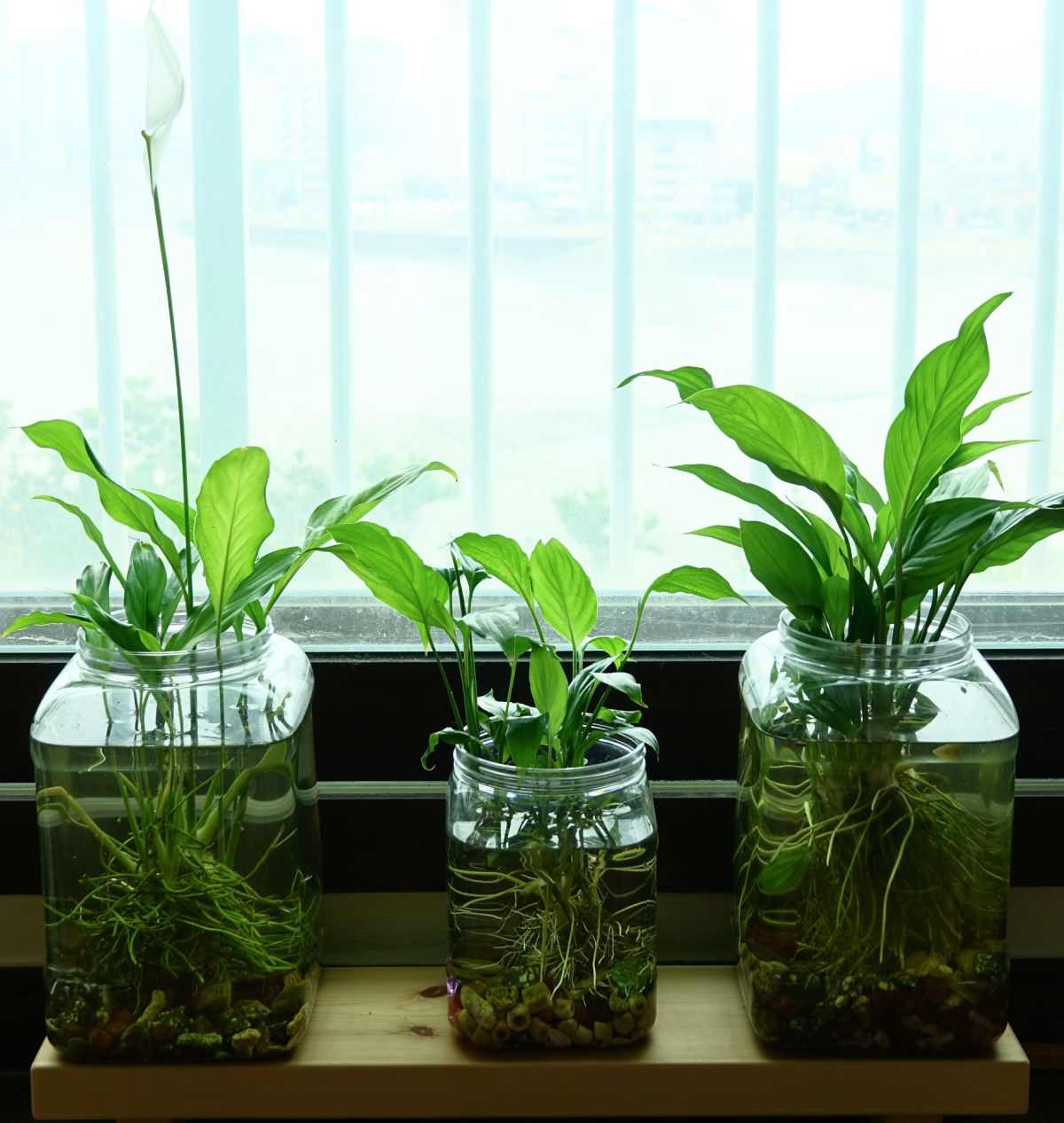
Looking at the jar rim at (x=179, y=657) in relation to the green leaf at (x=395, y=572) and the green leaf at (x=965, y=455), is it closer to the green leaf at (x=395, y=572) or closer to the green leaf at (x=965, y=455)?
the green leaf at (x=395, y=572)

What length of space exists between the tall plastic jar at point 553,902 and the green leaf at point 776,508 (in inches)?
5.5

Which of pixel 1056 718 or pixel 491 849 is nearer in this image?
pixel 491 849

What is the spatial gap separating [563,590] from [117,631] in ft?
0.75

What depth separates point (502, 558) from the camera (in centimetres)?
73

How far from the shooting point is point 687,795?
34.6 inches

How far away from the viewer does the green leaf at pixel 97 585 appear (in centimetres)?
74

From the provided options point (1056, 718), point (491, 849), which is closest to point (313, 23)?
point (491, 849)

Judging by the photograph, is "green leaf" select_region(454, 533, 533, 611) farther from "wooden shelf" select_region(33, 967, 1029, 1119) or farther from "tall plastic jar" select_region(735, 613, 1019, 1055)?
"wooden shelf" select_region(33, 967, 1029, 1119)

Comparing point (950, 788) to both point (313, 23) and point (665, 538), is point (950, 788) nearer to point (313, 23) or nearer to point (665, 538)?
point (665, 538)

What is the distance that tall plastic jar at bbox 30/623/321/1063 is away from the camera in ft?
2.32

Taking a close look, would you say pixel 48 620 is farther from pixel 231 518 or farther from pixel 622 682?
pixel 622 682

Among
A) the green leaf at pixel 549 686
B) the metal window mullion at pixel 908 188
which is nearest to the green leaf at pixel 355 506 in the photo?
the green leaf at pixel 549 686

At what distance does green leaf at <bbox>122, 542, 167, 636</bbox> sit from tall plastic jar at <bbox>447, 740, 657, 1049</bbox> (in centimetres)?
18

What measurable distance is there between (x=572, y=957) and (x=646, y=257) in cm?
43
